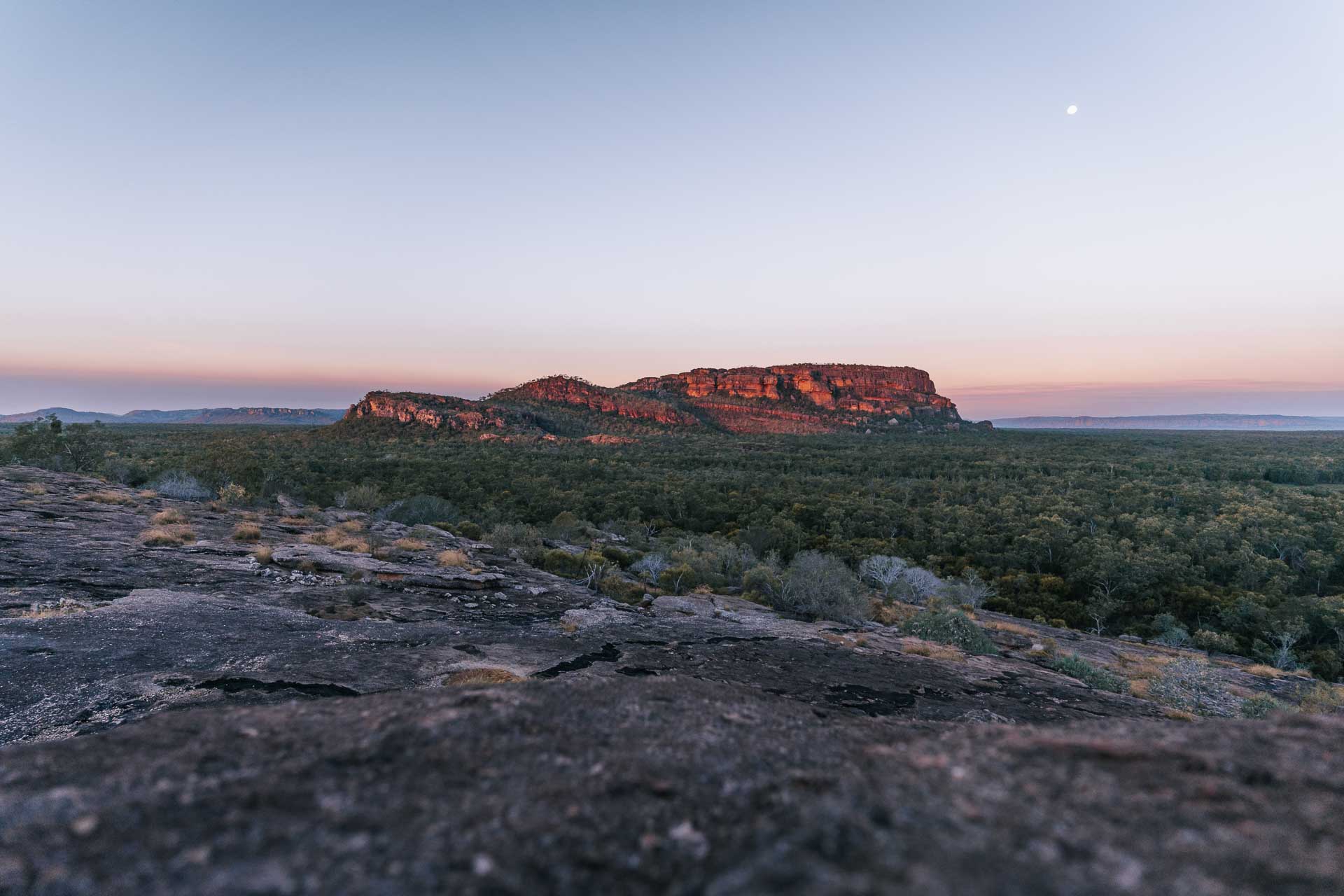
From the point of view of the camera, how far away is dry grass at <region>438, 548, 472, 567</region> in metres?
13.4

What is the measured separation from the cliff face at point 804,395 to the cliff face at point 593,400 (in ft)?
64.2

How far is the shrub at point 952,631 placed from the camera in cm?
1148

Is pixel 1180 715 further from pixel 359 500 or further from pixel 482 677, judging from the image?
pixel 359 500

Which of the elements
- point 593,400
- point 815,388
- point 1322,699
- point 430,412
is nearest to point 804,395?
point 815,388

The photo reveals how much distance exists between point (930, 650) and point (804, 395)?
178m

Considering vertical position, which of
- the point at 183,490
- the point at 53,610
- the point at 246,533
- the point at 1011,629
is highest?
the point at 53,610

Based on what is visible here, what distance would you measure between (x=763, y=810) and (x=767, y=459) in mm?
70880

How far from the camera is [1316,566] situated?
2917 cm

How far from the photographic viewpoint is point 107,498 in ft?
52.5

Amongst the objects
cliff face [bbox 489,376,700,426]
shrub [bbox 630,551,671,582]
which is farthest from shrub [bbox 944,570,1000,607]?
cliff face [bbox 489,376,700,426]

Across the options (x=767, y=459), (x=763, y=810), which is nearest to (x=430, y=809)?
(x=763, y=810)

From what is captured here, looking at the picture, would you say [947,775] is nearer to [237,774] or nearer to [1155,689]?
[237,774]

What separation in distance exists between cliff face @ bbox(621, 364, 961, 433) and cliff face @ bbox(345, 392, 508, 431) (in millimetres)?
67153

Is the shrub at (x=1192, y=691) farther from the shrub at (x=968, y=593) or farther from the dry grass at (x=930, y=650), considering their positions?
the shrub at (x=968, y=593)
